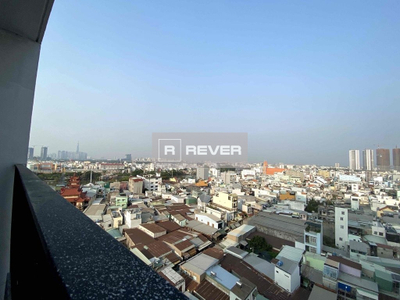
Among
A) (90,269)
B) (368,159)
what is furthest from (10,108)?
(368,159)

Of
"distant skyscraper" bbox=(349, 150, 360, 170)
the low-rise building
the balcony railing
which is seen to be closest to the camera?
the balcony railing

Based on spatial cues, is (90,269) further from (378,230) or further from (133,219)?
(378,230)

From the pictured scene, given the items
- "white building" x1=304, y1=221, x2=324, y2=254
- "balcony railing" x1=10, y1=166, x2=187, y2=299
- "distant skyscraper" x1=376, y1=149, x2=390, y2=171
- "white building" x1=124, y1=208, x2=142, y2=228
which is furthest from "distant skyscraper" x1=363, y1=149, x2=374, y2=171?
"balcony railing" x1=10, y1=166, x2=187, y2=299

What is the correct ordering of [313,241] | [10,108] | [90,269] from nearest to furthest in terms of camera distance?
1. [90,269]
2. [10,108]
3. [313,241]

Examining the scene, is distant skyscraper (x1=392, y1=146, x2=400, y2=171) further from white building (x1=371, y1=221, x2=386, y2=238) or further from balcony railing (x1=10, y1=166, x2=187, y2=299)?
balcony railing (x1=10, y1=166, x2=187, y2=299)

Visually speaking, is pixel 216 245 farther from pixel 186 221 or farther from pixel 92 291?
pixel 92 291
